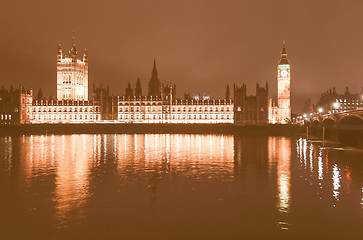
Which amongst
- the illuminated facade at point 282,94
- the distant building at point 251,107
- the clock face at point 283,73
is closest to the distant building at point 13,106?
the distant building at point 251,107

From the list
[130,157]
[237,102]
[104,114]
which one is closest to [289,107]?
[237,102]

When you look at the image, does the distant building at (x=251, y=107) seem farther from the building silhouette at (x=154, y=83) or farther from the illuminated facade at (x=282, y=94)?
the building silhouette at (x=154, y=83)

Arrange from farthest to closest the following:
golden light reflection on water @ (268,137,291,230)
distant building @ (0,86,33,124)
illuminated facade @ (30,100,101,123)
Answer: illuminated facade @ (30,100,101,123)
distant building @ (0,86,33,124)
golden light reflection on water @ (268,137,291,230)

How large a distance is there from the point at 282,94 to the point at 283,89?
2.22 meters

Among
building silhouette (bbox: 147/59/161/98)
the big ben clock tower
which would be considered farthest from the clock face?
building silhouette (bbox: 147/59/161/98)

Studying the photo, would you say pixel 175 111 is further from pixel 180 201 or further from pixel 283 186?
pixel 180 201

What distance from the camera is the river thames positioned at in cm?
1358

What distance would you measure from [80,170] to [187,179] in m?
8.80

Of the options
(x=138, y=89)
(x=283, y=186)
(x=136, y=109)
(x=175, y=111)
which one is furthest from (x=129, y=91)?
(x=283, y=186)

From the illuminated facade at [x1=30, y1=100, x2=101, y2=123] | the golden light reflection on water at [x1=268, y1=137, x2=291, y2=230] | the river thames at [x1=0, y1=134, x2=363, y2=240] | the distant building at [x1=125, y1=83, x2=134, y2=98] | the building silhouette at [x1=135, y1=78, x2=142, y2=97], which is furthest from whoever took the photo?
the building silhouette at [x1=135, y1=78, x2=142, y2=97]

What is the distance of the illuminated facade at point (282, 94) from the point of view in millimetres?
147375

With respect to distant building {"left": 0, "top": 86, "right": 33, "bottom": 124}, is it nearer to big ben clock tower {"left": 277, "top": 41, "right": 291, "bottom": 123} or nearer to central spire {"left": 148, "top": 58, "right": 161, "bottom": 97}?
central spire {"left": 148, "top": 58, "right": 161, "bottom": 97}

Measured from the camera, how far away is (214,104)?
140 metres

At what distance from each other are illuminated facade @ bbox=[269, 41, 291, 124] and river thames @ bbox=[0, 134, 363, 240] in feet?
401
